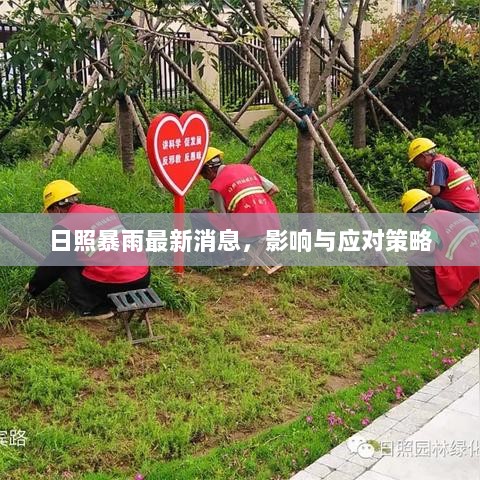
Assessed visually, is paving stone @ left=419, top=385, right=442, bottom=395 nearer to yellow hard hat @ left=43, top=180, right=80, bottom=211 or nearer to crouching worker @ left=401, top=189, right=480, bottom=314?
crouching worker @ left=401, top=189, right=480, bottom=314

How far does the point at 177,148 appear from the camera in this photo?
5453 millimetres

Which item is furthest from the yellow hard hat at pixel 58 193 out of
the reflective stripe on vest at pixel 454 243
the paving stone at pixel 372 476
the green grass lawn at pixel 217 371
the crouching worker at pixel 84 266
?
the reflective stripe on vest at pixel 454 243

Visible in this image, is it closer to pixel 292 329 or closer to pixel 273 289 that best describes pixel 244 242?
pixel 273 289

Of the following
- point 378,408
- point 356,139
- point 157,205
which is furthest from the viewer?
point 356,139

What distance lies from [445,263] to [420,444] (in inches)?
80.4

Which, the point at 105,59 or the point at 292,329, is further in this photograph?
the point at 105,59

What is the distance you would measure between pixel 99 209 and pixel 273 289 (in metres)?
1.60

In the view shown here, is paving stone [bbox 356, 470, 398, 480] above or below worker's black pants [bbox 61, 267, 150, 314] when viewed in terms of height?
below

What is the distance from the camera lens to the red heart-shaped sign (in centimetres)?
529

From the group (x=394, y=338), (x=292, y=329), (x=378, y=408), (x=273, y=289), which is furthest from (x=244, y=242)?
(x=378, y=408)

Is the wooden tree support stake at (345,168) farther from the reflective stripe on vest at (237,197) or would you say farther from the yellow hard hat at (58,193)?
the yellow hard hat at (58,193)

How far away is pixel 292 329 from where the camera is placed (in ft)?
16.9

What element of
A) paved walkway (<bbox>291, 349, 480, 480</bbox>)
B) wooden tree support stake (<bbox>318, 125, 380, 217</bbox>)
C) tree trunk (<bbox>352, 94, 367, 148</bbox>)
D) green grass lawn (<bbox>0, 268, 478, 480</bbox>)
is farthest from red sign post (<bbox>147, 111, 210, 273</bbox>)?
tree trunk (<bbox>352, 94, 367, 148</bbox>)

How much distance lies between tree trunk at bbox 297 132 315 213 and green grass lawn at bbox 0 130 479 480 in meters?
0.78
